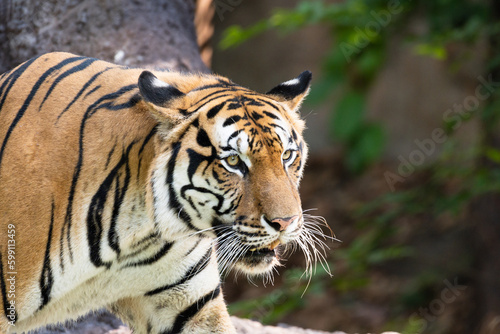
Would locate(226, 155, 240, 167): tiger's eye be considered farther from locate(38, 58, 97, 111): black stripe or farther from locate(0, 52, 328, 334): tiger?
locate(38, 58, 97, 111): black stripe

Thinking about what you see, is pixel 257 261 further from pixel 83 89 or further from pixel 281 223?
pixel 83 89

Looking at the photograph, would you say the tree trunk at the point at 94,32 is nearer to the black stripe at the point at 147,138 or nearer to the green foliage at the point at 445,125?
the green foliage at the point at 445,125

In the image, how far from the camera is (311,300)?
9.08 meters

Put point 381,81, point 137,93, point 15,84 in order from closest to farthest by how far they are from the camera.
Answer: point 137,93 < point 15,84 < point 381,81

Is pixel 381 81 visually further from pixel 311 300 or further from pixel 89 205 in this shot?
pixel 89 205

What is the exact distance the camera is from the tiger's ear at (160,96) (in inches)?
111

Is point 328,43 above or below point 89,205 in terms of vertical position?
below

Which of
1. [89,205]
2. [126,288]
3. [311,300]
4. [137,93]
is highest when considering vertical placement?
[137,93]

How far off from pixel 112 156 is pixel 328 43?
9.11 metres

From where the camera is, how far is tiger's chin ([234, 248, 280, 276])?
9.61ft

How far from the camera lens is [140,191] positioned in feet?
9.77

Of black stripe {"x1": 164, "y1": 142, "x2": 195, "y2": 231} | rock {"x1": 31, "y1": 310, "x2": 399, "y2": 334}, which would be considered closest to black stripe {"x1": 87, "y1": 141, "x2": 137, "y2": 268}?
black stripe {"x1": 164, "y1": 142, "x2": 195, "y2": 231}

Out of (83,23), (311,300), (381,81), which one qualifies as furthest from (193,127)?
(381,81)

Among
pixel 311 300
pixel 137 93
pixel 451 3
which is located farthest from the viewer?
pixel 311 300
